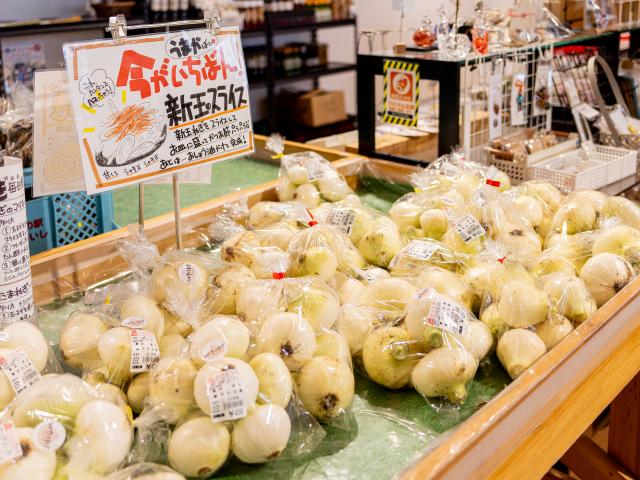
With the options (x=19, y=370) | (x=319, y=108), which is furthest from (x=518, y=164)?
(x=319, y=108)

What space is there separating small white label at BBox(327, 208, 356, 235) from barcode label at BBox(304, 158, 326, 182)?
1.17 feet

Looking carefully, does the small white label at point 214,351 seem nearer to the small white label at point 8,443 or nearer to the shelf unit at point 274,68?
the small white label at point 8,443

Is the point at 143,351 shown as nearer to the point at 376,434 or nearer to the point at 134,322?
the point at 134,322

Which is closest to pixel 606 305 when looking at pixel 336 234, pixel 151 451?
pixel 336 234

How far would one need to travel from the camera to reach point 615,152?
2.45 meters

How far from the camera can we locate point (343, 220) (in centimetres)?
159

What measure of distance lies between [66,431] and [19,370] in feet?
0.49

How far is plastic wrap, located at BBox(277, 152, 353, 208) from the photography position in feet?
6.29

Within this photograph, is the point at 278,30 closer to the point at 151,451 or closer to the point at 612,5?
the point at 612,5

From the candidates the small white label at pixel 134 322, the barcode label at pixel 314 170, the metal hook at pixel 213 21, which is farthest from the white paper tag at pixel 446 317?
the barcode label at pixel 314 170

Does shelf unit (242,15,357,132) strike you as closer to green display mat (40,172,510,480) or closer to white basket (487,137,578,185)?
white basket (487,137,578,185)

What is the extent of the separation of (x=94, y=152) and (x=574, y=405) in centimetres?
100

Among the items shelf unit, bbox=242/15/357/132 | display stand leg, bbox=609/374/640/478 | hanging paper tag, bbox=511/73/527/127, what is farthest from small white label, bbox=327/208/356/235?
shelf unit, bbox=242/15/357/132

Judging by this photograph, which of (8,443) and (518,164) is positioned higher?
(518,164)
